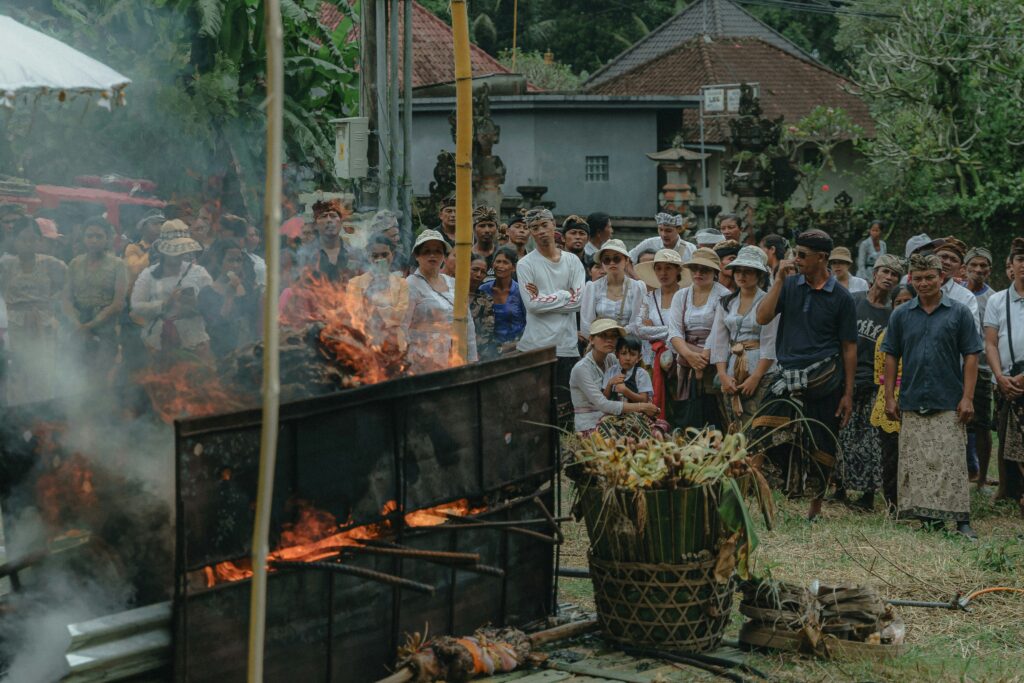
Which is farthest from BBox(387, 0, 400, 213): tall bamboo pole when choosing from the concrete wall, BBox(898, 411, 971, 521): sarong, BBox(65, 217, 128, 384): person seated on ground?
the concrete wall

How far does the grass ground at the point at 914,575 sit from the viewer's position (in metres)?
6.45

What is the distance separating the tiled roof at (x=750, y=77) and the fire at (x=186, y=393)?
114ft

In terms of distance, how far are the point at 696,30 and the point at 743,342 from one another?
39669 mm

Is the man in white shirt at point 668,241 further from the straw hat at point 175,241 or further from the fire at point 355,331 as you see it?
the fire at point 355,331

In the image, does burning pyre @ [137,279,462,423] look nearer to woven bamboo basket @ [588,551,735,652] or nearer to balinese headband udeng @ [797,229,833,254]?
woven bamboo basket @ [588,551,735,652]

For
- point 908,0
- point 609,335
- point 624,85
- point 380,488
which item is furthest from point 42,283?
point 624,85

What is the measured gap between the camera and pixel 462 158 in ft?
22.2

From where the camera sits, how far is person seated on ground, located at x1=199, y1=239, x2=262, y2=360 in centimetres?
779

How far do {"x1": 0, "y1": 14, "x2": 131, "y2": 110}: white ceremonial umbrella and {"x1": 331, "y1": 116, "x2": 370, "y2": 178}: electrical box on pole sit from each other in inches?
119

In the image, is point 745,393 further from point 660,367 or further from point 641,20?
point 641,20

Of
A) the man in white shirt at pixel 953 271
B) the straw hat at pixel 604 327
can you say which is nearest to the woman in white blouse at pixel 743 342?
the straw hat at pixel 604 327

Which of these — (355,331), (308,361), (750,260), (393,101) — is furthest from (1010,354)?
(393,101)

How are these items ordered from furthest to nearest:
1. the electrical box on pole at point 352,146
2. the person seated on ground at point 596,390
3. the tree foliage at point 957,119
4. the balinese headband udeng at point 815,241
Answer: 1. the tree foliage at point 957,119
2. the electrical box on pole at point 352,146
3. the balinese headband udeng at point 815,241
4. the person seated on ground at point 596,390

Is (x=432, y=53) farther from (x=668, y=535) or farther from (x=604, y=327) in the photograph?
(x=668, y=535)
